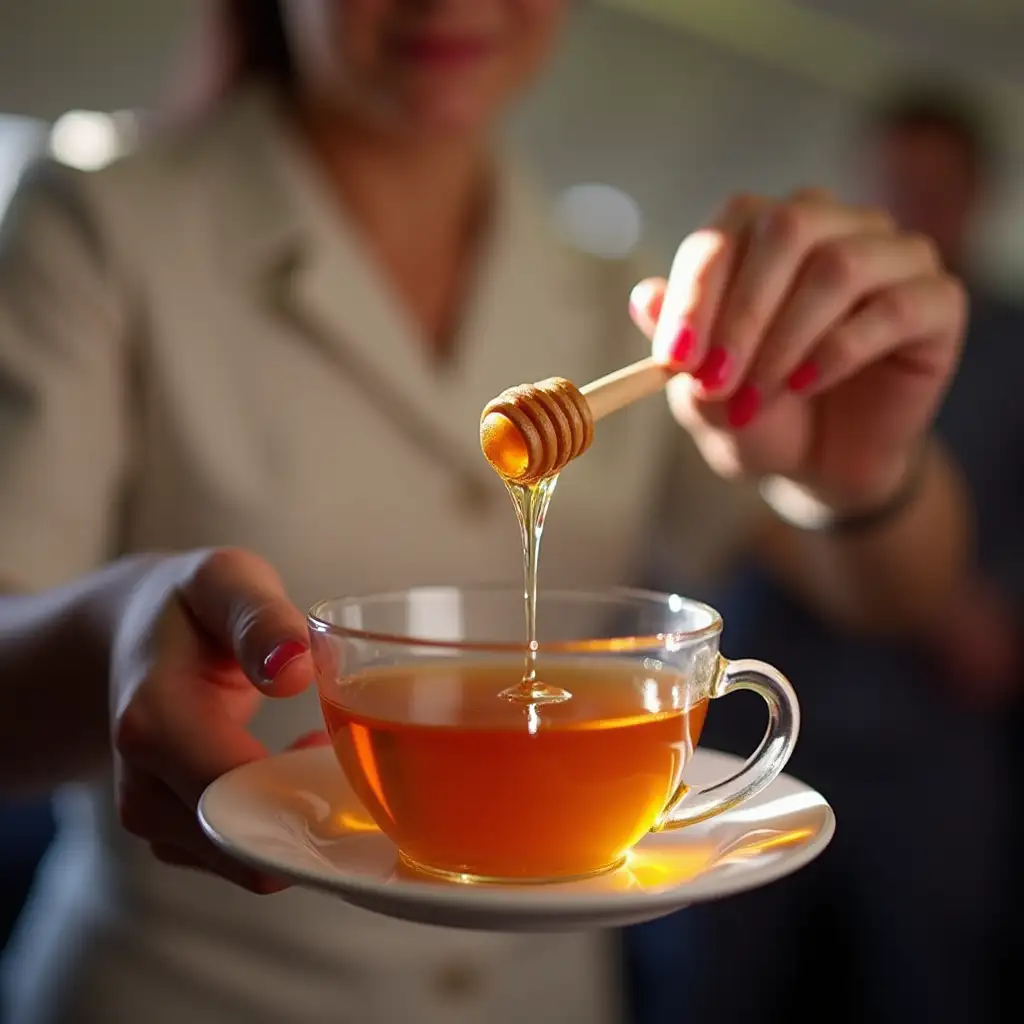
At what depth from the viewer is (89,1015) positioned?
1250mm

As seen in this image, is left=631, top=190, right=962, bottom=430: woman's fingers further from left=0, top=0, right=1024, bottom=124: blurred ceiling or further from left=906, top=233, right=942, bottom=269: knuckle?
left=0, top=0, right=1024, bottom=124: blurred ceiling

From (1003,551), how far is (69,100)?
8.50ft

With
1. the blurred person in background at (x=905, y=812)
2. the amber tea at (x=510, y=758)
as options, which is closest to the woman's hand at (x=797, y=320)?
the amber tea at (x=510, y=758)

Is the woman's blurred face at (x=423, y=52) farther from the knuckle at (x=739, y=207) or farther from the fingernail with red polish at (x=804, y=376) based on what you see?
the fingernail with red polish at (x=804, y=376)

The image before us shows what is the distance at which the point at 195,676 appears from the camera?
2.44 feet

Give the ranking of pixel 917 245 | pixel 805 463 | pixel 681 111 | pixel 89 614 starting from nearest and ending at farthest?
pixel 89 614
pixel 917 245
pixel 805 463
pixel 681 111

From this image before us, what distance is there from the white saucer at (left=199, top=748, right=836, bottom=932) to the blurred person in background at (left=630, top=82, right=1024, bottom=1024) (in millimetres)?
2103

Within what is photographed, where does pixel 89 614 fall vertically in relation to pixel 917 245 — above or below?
below

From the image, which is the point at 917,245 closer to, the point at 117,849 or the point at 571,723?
the point at 571,723

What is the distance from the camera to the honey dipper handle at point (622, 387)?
0.83 metres

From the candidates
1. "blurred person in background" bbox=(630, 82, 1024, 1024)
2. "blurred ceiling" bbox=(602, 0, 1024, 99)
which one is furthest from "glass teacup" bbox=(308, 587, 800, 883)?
"blurred ceiling" bbox=(602, 0, 1024, 99)

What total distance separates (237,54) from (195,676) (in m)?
1.08

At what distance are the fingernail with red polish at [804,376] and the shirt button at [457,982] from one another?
0.73m

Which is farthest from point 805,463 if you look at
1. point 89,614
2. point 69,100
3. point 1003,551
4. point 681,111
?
point 681,111
